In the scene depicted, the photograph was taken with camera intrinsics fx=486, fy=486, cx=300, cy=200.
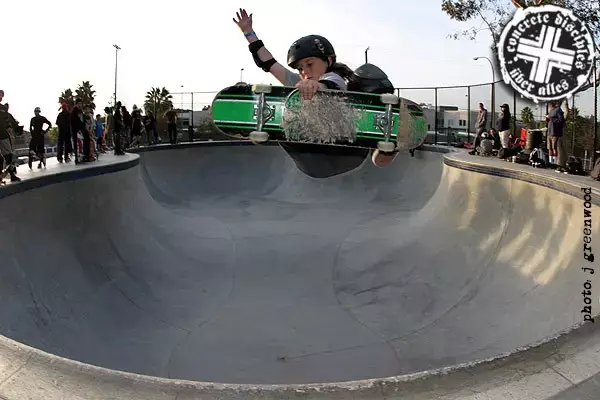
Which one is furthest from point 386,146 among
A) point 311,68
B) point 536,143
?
point 536,143

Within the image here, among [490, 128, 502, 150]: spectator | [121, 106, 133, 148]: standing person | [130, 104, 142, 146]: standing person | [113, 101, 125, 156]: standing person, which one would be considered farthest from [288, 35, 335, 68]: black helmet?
[130, 104, 142, 146]: standing person

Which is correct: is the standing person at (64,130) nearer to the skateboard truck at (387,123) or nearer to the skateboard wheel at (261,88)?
the skateboard wheel at (261,88)

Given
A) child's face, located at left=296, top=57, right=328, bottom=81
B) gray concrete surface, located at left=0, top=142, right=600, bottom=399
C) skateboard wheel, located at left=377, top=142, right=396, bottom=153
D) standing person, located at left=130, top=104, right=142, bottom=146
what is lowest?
gray concrete surface, located at left=0, top=142, right=600, bottom=399

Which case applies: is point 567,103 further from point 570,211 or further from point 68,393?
point 68,393

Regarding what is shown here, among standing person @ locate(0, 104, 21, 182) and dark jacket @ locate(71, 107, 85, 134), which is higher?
dark jacket @ locate(71, 107, 85, 134)

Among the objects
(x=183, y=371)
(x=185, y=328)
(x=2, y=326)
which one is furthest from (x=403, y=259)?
(x=2, y=326)

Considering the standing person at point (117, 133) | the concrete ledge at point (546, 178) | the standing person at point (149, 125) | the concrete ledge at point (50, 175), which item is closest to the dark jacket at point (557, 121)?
the concrete ledge at point (546, 178)

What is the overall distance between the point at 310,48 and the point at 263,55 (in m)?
0.82

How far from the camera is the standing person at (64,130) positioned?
10.2 meters

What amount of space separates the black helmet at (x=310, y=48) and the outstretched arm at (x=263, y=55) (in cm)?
39

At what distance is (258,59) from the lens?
6141 mm

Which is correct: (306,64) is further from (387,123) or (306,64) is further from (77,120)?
(77,120)

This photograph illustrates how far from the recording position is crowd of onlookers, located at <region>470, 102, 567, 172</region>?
10266 millimetres

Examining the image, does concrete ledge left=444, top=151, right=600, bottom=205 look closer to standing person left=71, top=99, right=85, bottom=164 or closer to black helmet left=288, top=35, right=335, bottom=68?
black helmet left=288, top=35, right=335, bottom=68
